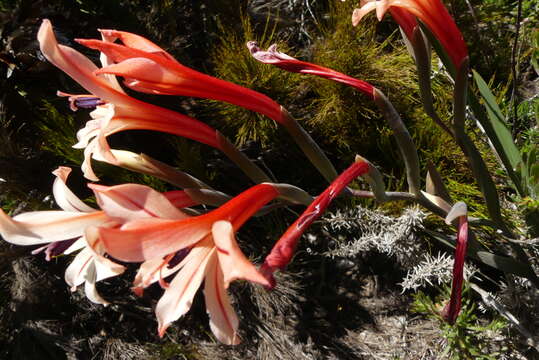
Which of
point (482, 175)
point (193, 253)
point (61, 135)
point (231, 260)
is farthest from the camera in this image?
point (61, 135)

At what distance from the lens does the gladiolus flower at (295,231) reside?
1.68 feet

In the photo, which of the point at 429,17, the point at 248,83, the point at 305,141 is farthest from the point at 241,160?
the point at 248,83

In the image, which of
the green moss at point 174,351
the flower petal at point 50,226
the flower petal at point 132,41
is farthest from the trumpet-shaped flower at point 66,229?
the green moss at point 174,351

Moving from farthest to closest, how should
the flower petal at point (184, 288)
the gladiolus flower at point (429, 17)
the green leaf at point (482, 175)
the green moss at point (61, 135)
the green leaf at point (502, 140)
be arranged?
1. the green moss at point (61, 135)
2. the green leaf at point (502, 140)
3. the green leaf at point (482, 175)
4. the gladiolus flower at point (429, 17)
5. the flower petal at point (184, 288)

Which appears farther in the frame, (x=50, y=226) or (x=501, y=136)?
(x=501, y=136)

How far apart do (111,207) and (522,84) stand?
156cm

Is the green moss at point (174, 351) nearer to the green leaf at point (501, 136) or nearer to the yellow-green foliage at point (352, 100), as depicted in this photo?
the yellow-green foliage at point (352, 100)

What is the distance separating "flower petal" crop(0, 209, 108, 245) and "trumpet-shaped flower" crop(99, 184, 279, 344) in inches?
4.7

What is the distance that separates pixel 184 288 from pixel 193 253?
0.04 m

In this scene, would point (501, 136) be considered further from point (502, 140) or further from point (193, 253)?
point (193, 253)

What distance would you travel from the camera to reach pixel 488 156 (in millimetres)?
1353

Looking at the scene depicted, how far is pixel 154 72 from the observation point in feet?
1.94

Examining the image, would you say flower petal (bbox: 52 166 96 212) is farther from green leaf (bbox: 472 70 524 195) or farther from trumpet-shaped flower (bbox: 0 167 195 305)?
green leaf (bbox: 472 70 524 195)

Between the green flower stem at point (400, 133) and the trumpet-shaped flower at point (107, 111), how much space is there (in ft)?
0.82
